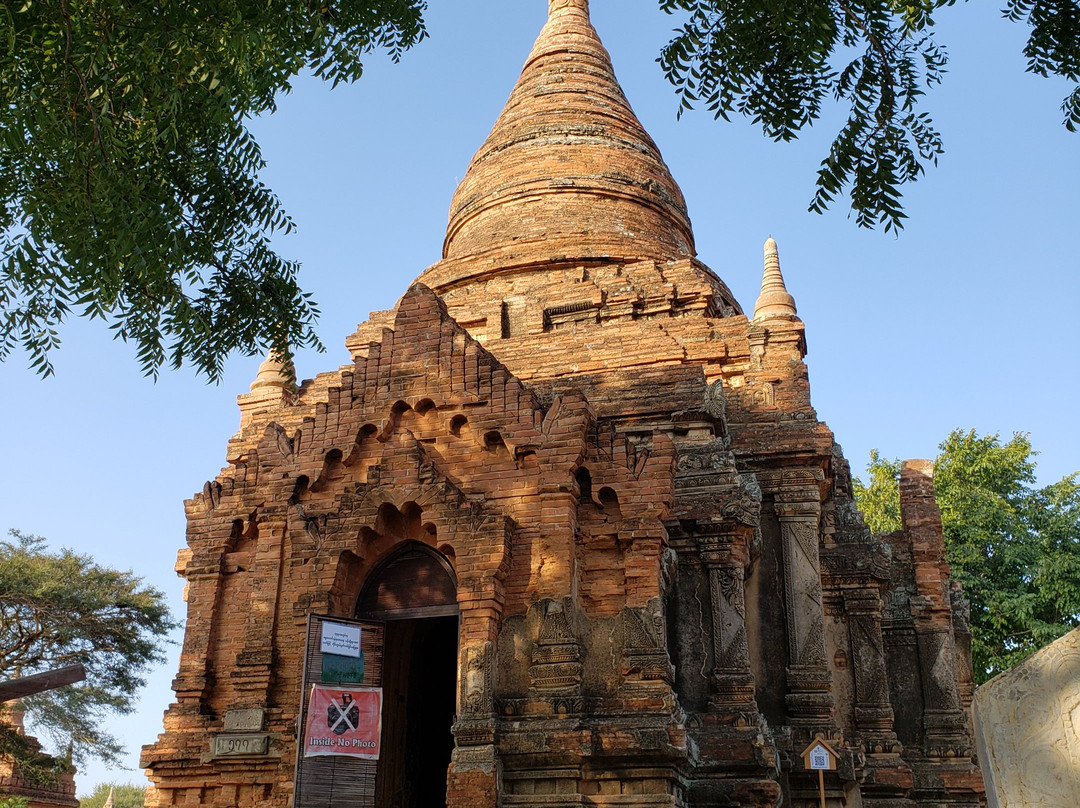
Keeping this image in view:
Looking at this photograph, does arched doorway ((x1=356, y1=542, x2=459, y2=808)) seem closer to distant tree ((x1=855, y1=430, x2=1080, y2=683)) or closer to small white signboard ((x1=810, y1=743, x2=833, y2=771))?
small white signboard ((x1=810, y1=743, x2=833, y2=771))

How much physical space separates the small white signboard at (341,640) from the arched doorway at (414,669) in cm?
46

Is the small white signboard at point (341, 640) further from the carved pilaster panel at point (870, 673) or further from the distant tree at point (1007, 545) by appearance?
the distant tree at point (1007, 545)

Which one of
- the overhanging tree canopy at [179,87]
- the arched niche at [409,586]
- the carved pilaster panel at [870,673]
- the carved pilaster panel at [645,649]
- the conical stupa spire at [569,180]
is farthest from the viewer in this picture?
the conical stupa spire at [569,180]

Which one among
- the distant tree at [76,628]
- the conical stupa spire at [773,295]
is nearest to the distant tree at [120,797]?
the distant tree at [76,628]

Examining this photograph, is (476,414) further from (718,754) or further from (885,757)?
(885,757)

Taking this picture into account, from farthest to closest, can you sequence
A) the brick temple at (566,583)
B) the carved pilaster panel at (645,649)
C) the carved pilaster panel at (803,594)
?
the carved pilaster panel at (803,594), the brick temple at (566,583), the carved pilaster panel at (645,649)

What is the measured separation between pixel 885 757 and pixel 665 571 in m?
4.14

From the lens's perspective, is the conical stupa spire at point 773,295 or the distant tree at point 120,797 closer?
the conical stupa spire at point 773,295

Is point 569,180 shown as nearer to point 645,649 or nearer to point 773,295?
point 773,295

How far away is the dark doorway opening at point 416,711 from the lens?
36.4 feet

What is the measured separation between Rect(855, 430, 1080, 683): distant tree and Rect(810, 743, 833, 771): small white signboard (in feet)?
52.0

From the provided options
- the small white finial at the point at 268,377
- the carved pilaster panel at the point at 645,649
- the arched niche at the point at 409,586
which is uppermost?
the small white finial at the point at 268,377

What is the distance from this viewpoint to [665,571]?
1013 cm

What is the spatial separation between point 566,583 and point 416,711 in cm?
391
